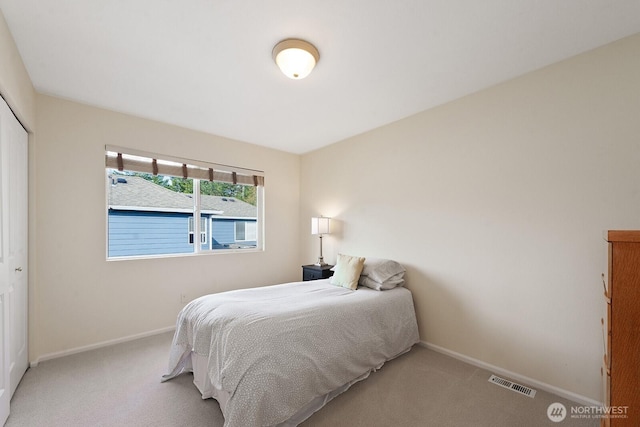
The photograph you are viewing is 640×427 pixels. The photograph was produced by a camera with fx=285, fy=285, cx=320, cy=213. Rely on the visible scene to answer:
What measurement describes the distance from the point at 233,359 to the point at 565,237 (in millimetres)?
2506

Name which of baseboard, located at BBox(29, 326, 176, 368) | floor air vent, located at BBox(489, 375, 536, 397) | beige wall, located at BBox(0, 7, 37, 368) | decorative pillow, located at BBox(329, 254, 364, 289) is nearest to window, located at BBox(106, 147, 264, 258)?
beige wall, located at BBox(0, 7, 37, 368)

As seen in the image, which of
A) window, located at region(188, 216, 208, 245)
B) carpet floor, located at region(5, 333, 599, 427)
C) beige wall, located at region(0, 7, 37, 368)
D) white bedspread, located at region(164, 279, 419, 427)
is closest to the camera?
white bedspread, located at region(164, 279, 419, 427)

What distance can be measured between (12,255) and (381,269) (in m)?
3.03

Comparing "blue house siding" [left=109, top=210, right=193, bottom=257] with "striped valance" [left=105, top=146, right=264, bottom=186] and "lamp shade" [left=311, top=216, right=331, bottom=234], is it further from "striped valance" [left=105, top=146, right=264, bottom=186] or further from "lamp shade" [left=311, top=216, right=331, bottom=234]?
"lamp shade" [left=311, top=216, right=331, bottom=234]

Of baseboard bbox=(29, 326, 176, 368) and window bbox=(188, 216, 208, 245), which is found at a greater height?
window bbox=(188, 216, 208, 245)

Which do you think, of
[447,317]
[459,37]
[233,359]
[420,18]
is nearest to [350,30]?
[420,18]

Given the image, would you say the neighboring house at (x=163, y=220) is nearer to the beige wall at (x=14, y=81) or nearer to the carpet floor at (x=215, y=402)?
the beige wall at (x=14, y=81)

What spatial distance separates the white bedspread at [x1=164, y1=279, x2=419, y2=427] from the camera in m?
1.64

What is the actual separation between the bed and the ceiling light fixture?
5.75ft

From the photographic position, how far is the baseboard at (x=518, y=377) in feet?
6.75

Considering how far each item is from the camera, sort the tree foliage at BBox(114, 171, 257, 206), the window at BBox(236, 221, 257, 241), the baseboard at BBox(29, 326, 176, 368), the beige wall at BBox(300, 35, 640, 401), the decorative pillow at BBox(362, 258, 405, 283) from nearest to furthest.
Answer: the beige wall at BBox(300, 35, 640, 401), the baseboard at BBox(29, 326, 176, 368), the decorative pillow at BBox(362, 258, 405, 283), the tree foliage at BBox(114, 171, 257, 206), the window at BBox(236, 221, 257, 241)

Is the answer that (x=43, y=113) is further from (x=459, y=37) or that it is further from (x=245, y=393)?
(x=459, y=37)

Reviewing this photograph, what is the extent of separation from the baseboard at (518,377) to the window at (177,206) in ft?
8.95

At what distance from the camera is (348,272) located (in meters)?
3.04
